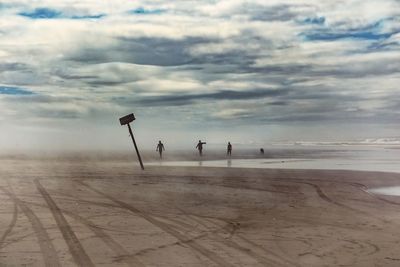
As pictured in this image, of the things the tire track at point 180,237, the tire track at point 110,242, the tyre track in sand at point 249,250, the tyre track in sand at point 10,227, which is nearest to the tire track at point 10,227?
the tyre track in sand at point 10,227

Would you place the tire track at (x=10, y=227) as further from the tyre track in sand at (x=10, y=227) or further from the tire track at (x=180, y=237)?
the tire track at (x=180, y=237)

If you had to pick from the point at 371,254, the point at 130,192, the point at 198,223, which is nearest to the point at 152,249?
the point at 198,223

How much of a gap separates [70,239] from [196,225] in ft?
10.5

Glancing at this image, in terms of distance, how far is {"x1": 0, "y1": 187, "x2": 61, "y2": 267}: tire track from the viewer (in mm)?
8000

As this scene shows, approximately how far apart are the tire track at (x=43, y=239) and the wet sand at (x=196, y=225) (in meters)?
0.02

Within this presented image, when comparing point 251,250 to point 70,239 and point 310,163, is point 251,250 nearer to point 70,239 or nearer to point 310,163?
point 70,239

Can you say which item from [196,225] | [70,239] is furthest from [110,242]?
[196,225]

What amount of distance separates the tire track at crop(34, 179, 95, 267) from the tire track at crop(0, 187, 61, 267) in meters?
0.35

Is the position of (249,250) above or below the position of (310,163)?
below

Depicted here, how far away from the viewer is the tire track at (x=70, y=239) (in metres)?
8.02

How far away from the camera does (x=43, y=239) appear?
9.50 meters

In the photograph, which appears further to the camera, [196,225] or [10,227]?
[196,225]

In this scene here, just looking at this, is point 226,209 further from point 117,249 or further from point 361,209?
point 117,249

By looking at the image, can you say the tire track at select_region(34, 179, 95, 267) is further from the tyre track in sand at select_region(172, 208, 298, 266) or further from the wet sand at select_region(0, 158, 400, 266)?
the tyre track in sand at select_region(172, 208, 298, 266)
